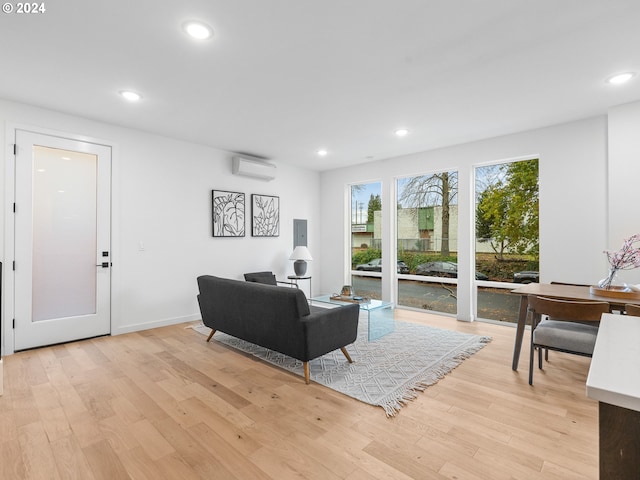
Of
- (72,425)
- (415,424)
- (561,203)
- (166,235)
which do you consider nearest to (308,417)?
(415,424)

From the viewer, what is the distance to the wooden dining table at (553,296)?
245 centimetres

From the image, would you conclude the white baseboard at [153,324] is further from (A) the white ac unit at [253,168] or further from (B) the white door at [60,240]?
(A) the white ac unit at [253,168]

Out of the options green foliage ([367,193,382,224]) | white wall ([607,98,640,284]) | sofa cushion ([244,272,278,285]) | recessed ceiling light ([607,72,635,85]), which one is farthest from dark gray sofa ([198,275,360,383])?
green foliage ([367,193,382,224])

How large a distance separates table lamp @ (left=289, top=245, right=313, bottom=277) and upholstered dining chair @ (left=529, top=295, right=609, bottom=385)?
353cm

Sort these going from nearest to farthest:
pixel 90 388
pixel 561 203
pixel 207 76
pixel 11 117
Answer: pixel 90 388 < pixel 207 76 < pixel 11 117 < pixel 561 203

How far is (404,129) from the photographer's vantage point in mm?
4113

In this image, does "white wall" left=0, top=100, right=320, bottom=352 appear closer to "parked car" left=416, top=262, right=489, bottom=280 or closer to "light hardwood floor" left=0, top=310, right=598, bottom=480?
"light hardwood floor" left=0, top=310, right=598, bottom=480

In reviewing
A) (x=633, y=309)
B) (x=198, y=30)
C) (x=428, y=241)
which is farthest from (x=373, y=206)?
(x=198, y=30)

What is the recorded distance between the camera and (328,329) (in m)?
2.83

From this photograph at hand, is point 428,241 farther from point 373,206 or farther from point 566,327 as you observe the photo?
point 566,327

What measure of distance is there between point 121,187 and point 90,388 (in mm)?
2421

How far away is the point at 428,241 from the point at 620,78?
296 centimetres

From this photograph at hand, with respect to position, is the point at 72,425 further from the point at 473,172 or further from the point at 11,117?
the point at 473,172

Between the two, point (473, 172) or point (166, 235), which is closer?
point (166, 235)
